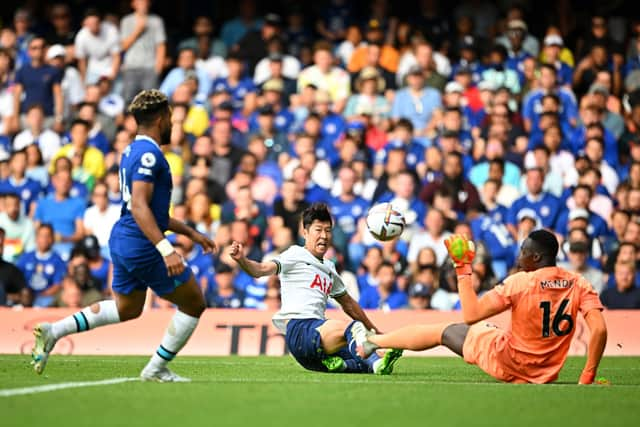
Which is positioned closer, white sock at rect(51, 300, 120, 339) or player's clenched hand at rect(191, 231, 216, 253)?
player's clenched hand at rect(191, 231, 216, 253)

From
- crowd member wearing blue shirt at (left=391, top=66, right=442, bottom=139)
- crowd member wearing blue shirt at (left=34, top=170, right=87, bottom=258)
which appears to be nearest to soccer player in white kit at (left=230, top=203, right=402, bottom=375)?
crowd member wearing blue shirt at (left=34, top=170, right=87, bottom=258)

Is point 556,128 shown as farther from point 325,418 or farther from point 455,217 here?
point 325,418

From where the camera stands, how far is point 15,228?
57.0 feet

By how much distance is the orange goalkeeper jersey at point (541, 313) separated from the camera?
881cm

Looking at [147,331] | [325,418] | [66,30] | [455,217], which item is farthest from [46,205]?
[325,418]

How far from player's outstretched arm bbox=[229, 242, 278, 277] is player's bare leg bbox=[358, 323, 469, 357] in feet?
4.03

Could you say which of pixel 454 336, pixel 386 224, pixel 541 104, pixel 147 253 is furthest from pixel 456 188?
pixel 147 253

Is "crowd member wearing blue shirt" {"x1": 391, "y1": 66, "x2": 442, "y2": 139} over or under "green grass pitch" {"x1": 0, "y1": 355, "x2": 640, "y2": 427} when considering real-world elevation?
over

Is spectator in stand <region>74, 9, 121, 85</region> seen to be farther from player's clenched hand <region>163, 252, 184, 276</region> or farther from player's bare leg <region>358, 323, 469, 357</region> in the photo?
player's clenched hand <region>163, 252, 184, 276</region>

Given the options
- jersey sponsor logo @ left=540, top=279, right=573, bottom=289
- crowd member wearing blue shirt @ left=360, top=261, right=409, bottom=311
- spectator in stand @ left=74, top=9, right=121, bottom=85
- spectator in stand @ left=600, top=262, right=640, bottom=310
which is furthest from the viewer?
spectator in stand @ left=74, top=9, right=121, bottom=85

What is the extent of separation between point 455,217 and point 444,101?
9.30 ft

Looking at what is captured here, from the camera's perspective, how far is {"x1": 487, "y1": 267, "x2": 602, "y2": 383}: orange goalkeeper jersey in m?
8.81

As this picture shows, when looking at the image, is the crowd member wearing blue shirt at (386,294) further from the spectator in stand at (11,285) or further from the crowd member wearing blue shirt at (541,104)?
the spectator in stand at (11,285)

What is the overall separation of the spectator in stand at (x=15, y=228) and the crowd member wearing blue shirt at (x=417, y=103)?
5.86 meters
